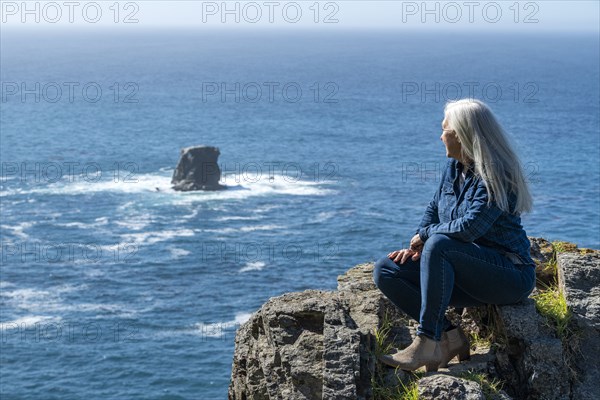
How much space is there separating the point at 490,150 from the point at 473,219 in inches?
29.4

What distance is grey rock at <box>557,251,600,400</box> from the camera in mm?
10609

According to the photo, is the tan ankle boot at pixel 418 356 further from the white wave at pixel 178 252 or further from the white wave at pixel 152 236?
the white wave at pixel 152 236

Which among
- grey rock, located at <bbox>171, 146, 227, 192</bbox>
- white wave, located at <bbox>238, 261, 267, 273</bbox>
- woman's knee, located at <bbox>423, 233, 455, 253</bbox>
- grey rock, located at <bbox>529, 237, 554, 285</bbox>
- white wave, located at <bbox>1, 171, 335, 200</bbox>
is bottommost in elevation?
white wave, located at <bbox>238, 261, 267, 273</bbox>

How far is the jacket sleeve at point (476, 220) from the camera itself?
10117 millimetres

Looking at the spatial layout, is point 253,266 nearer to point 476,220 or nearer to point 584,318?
point 584,318

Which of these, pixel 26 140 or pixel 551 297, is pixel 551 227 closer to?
pixel 551 297

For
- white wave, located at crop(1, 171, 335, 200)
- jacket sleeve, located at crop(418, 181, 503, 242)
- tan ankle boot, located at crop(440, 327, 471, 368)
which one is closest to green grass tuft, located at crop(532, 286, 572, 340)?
tan ankle boot, located at crop(440, 327, 471, 368)

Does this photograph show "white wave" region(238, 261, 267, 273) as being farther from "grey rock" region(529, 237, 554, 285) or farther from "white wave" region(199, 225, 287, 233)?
"grey rock" region(529, 237, 554, 285)

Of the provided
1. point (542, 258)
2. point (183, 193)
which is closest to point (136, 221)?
point (183, 193)

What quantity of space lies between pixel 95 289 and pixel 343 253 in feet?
71.1

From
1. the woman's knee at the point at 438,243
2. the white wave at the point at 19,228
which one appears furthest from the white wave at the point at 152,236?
the woman's knee at the point at 438,243

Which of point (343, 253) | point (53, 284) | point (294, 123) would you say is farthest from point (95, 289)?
point (294, 123)

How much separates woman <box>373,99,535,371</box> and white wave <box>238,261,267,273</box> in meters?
72.5

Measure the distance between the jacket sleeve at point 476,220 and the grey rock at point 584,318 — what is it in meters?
1.68
